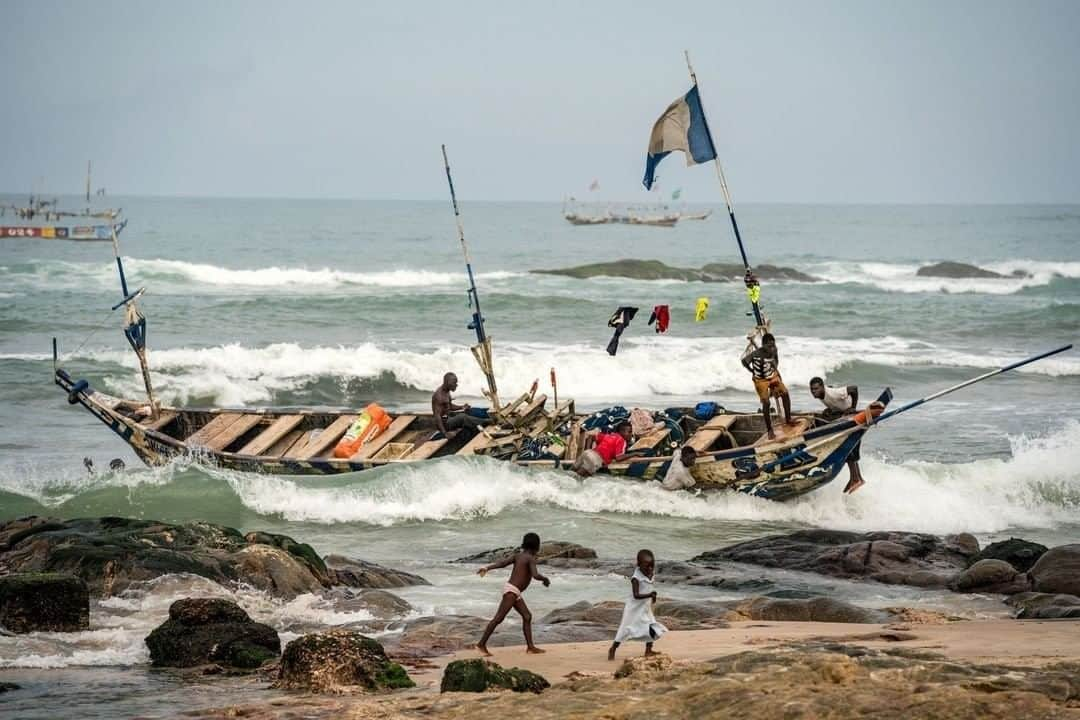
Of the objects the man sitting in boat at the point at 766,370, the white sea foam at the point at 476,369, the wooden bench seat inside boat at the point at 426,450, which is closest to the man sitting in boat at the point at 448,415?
the wooden bench seat inside boat at the point at 426,450

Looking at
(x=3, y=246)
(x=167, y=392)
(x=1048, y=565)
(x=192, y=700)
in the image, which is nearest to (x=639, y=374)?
(x=167, y=392)

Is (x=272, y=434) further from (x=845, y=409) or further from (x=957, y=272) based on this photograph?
(x=957, y=272)

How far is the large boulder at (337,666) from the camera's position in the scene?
32.4ft

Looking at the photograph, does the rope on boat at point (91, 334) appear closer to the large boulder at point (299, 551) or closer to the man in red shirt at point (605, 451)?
the man in red shirt at point (605, 451)

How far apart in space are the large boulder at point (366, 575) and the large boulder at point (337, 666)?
12.8 feet

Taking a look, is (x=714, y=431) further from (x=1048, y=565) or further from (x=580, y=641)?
(x=580, y=641)

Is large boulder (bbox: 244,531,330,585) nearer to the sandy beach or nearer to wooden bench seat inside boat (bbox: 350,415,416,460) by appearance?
the sandy beach

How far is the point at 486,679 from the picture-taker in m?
9.38

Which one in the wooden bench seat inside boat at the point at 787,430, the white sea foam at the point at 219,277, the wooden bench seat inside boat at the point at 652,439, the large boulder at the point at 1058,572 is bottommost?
the large boulder at the point at 1058,572

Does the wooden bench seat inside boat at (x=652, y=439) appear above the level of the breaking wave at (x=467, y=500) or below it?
above

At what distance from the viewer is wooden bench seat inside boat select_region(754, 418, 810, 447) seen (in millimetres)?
18125

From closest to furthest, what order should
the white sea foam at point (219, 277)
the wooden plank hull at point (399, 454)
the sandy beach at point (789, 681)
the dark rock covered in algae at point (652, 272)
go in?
the sandy beach at point (789, 681), the wooden plank hull at point (399, 454), the white sea foam at point (219, 277), the dark rock covered in algae at point (652, 272)

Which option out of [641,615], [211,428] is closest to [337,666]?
[641,615]

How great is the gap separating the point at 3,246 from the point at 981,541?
70.5 m
